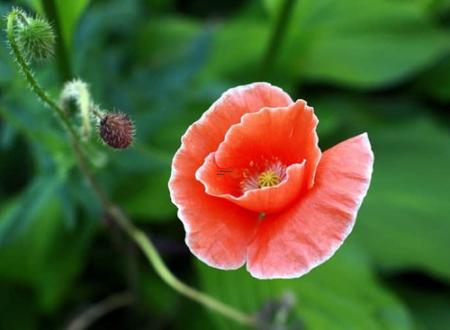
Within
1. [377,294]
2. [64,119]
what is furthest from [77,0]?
[377,294]

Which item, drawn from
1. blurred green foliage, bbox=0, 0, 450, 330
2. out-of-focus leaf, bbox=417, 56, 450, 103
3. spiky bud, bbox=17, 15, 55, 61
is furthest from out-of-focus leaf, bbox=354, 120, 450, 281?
spiky bud, bbox=17, 15, 55, 61

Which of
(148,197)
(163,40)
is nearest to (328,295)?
(148,197)

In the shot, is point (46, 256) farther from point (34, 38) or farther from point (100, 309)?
point (34, 38)

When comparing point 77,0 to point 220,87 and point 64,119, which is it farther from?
point 220,87

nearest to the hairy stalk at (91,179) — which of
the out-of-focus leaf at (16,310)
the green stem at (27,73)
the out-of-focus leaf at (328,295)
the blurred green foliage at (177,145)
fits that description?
the green stem at (27,73)

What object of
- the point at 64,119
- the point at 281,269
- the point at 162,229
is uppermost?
the point at 64,119

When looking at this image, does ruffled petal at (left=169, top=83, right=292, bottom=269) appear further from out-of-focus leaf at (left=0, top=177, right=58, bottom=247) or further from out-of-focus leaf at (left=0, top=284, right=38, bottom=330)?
out-of-focus leaf at (left=0, top=284, right=38, bottom=330)

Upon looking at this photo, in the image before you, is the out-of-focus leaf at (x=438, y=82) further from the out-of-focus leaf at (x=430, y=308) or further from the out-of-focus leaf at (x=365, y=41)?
the out-of-focus leaf at (x=430, y=308)
